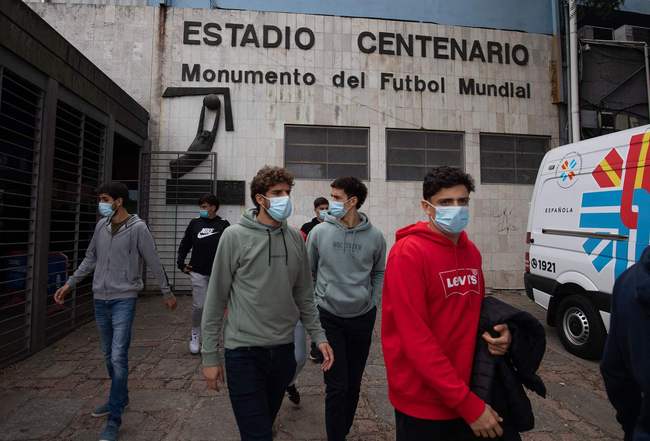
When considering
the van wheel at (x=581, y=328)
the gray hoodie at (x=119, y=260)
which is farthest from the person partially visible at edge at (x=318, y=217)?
the van wheel at (x=581, y=328)

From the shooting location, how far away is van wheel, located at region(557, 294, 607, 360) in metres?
4.62

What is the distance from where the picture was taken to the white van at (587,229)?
423 cm

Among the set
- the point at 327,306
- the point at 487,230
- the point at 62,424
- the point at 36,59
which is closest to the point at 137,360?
the point at 62,424

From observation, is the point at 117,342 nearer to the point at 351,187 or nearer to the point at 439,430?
the point at 351,187

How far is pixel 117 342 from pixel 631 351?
330 centimetres

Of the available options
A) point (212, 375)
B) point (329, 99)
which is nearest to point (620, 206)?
point (212, 375)

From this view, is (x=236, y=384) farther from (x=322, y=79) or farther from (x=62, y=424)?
(x=322, y=79)

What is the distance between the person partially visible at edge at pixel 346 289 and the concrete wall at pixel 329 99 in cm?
565

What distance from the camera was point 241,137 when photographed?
872 centimetres

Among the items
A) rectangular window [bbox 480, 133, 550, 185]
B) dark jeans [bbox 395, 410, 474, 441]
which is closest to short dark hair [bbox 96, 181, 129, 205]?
dark jeans [bbox 395, 410, 474, 441]

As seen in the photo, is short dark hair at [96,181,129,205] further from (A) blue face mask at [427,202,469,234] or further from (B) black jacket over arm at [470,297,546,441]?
(B) black jacket over arm at [470,297,546,441]

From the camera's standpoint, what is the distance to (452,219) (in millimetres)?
1829

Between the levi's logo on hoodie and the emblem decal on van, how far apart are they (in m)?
4.16

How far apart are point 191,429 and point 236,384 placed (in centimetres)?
153
